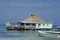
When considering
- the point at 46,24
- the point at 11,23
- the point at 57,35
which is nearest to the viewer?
the point at 57,35

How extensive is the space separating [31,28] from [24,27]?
7.70 feet

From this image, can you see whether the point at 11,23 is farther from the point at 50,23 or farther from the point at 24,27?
the point at 50,23

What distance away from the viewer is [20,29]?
296 feet

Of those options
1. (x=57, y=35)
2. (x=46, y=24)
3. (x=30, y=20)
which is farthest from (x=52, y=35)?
(x=30, y=20)

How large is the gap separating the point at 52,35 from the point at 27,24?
38841 mm

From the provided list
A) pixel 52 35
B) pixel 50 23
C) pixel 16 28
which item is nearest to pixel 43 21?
pixel 50 23

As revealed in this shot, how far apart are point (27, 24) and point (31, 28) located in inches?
101

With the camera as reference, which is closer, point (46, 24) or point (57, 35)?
point (57, 35)

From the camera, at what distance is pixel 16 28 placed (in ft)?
298

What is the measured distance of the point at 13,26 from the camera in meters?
92.1

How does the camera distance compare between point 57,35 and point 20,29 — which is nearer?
point 57,35

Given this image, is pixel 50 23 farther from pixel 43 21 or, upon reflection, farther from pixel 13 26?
pixel 13 26

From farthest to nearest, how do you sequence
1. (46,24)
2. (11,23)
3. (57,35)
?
(11,23)
(46,24)
(57,35)

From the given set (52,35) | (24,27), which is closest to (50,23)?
(24,27)
